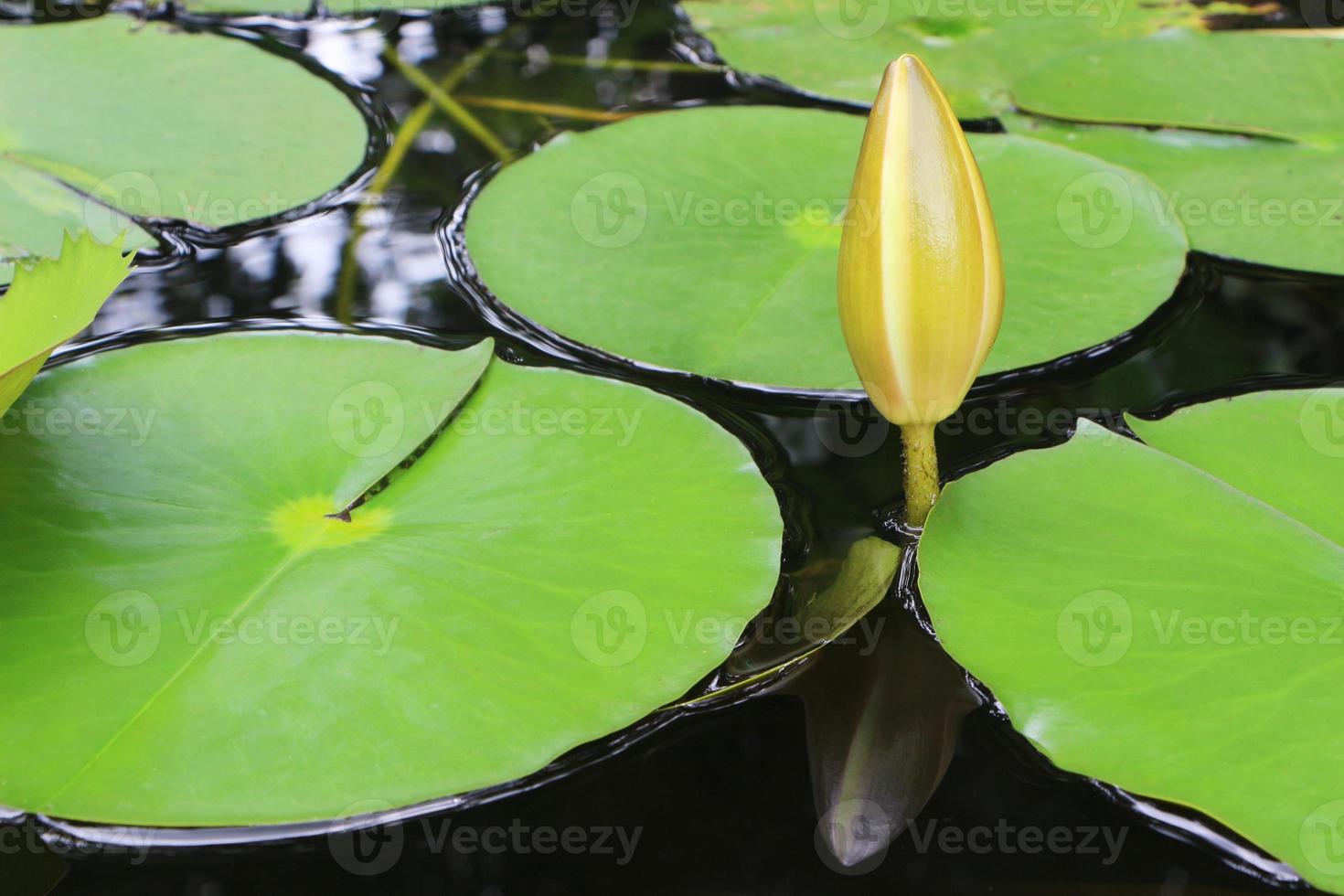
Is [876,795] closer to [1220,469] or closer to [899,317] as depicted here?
[899,317]

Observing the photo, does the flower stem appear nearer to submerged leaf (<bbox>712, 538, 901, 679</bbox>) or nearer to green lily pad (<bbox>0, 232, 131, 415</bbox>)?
submerged leaf (<bbox>712, 538, 901, 679</bbox>)

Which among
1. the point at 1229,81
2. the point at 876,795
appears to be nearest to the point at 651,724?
the point at 876,795

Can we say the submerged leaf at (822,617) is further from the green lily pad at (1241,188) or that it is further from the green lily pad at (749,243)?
the green lily pad at (1241,188)

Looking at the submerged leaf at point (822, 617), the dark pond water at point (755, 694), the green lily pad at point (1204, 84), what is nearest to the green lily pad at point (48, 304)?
the dark pond water at point (755, 694)

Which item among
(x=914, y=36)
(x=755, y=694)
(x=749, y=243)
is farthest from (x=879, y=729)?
(x=914, y=36)

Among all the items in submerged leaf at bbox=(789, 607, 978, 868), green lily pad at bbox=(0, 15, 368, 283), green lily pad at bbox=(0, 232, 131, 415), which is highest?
green lily pad at bbox=(0, 232, 131, 415)

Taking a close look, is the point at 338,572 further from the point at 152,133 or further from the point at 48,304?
the point at 152,133

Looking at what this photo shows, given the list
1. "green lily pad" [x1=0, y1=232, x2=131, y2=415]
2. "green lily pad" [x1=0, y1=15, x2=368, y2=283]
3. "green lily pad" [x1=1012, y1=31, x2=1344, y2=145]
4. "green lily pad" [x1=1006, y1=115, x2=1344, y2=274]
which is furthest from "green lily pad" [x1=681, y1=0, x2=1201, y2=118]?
"green lily pad" [x1=0, y1=232, x2=131, y2=415]
